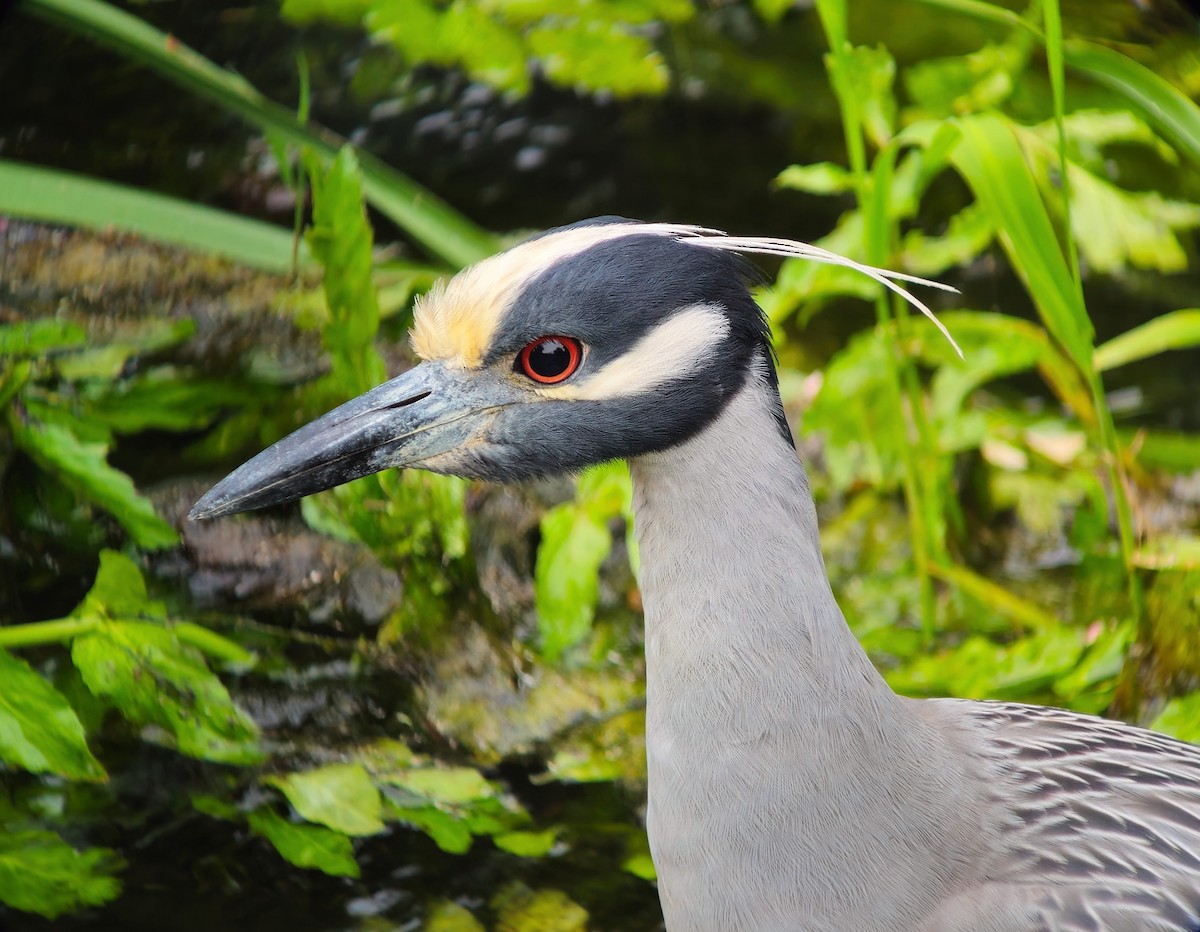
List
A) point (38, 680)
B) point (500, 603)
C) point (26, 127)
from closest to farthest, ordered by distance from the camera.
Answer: point (38, 680), point (500, 603), point (26, 127)

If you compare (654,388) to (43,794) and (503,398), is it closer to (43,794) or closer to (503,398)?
(503,398)

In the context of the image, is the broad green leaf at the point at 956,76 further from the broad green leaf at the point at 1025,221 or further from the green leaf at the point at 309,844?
the green leaf at the point at 309,844

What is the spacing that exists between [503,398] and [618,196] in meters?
3.14

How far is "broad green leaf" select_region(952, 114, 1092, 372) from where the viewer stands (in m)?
2.80

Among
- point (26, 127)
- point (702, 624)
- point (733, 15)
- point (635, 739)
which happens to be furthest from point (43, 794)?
point (733, 15)

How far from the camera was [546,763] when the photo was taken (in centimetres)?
329

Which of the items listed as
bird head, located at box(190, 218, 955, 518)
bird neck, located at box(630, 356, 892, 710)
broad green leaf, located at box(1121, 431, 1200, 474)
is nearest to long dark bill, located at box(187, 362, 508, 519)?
bird head, located at box(190, 218, 955, 518)

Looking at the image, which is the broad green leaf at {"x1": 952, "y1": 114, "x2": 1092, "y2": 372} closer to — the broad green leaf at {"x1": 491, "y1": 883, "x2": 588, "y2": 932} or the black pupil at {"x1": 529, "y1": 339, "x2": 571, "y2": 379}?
the black pupil at {"x1": 529, "y1": 339, "x2": 571, "y2": 379}

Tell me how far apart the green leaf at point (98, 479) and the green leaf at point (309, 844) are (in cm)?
62

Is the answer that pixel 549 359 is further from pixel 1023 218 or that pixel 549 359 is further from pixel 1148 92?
pixel 1148 92

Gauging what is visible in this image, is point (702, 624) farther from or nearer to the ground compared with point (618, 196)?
nearer to the ground

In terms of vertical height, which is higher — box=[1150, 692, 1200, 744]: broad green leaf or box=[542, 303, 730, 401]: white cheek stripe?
box=[542, 303, 730, 401]: white cheek stripe

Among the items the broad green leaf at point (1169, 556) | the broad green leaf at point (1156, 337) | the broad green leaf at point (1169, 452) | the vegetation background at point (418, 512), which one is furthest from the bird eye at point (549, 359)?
the broad green leaf at point (1169, 452)

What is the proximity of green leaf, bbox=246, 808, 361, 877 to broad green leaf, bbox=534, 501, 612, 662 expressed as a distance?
0.65m
